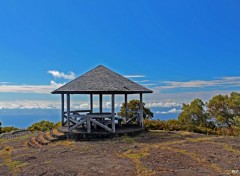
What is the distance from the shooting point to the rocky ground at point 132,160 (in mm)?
7359

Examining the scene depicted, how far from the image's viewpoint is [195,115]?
79.9 feet

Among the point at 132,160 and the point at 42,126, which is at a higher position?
the point at 42,126

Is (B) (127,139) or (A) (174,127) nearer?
→ (B) (127,139)

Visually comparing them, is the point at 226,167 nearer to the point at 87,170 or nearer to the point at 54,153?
the point at 87,170

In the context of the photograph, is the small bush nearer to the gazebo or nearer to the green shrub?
the gazebo

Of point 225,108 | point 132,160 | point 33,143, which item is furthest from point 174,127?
point 132,160

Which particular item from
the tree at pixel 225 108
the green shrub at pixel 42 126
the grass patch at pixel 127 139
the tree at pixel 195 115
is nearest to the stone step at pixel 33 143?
the grass patch at pixel 127 139

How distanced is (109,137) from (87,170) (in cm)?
602

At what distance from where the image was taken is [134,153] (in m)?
9.52

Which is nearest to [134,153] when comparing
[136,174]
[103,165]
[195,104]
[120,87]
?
[103,165]

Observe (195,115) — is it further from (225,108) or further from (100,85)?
(100,85)

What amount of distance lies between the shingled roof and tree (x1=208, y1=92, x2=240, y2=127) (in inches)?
461

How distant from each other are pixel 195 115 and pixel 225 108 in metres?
2.84

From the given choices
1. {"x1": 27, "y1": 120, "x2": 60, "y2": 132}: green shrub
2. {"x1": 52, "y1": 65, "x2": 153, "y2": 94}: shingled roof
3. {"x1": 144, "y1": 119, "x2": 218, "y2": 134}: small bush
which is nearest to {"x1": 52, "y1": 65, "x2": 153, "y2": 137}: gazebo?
{"x1": 52, "y1": 65, "x2": 153, "y2": 94}: shingled roof
